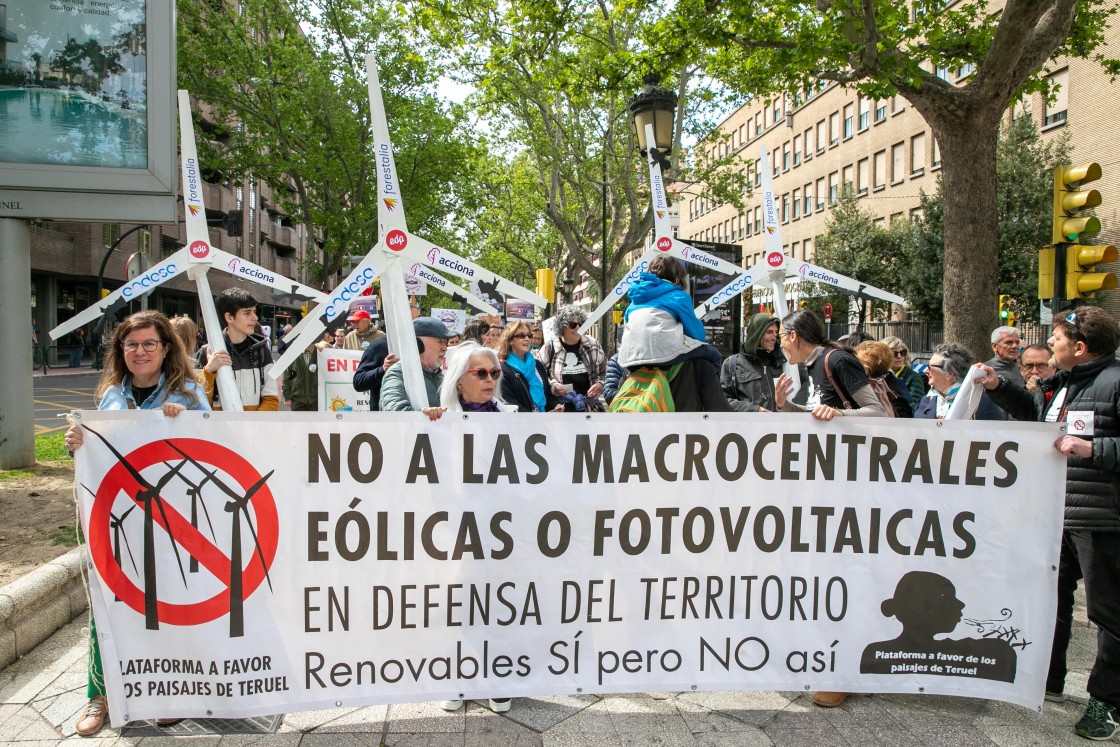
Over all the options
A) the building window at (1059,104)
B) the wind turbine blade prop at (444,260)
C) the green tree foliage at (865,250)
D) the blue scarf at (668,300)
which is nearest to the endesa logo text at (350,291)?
the wind turbine blade prop at (444,260)

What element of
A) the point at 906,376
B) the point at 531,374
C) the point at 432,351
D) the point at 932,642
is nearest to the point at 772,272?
the point at 906,376

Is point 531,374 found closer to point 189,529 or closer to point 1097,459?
point 189,529

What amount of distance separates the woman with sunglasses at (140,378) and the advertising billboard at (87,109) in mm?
5193

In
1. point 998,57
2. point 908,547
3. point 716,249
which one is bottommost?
point 908,547

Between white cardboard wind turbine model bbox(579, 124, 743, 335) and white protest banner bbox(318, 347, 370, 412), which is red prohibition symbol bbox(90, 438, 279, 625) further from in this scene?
white protest banner bbox(318, 347, 370, 412)

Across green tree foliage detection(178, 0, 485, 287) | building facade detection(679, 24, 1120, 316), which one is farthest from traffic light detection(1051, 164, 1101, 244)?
green tree foliage detection(178, 0, 485, 287)

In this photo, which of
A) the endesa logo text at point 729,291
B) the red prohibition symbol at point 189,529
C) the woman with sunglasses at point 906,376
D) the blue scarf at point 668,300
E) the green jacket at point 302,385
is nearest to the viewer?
the red prohibition symbol at point 189,529

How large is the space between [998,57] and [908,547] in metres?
7.71

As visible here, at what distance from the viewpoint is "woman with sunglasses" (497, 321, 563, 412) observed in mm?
6000

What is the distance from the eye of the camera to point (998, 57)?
29.8 ft

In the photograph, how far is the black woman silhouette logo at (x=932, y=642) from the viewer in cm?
346

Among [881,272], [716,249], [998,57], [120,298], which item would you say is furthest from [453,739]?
[881,272]

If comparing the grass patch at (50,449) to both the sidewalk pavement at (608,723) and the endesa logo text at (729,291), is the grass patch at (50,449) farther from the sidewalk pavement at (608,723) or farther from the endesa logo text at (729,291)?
the endesa logo text at (729,291)

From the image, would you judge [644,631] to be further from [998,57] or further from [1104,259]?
[998,57]
